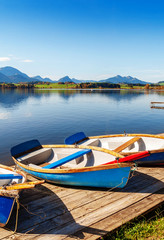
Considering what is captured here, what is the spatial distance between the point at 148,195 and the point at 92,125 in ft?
79.6

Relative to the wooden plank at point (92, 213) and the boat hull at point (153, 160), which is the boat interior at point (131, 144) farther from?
the wooden plank at point (92, 213)

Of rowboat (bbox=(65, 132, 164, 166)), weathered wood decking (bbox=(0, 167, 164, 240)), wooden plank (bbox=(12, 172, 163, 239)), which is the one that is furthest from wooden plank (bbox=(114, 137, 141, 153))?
wooden plank (bbox=(12, 172, 163, 239))

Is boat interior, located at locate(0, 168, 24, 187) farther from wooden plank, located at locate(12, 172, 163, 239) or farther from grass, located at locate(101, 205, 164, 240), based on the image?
grass, located at locate(101, 205, 164, 240)

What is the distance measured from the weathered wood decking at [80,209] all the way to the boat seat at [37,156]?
2193 millimetres

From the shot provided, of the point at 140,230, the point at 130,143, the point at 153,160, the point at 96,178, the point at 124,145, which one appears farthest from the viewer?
the point at 130,143

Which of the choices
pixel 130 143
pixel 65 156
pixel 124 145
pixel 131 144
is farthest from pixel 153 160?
pixel 65 156

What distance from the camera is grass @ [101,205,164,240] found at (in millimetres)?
5481

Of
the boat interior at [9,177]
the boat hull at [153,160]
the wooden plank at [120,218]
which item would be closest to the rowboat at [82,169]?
the boat interior at [9,177]

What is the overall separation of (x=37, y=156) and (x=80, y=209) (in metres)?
4.79

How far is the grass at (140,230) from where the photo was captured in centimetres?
548

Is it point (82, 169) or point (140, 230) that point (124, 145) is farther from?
point (140, 230)

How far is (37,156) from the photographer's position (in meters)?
10.3

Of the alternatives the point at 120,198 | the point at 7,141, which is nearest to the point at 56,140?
the point at 7,141

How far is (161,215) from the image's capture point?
22.2 feet
